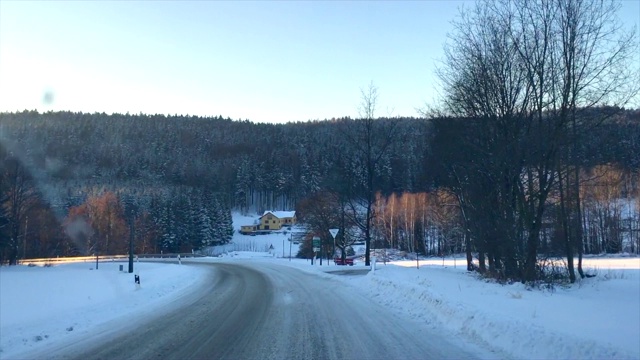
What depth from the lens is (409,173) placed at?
83125 mm

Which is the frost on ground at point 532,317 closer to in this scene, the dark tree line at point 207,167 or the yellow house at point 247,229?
the dark tree line at point 207,167

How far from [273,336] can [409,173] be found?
74065mm

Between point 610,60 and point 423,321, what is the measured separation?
46.4 feet

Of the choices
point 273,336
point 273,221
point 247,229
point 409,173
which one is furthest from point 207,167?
point 273,336

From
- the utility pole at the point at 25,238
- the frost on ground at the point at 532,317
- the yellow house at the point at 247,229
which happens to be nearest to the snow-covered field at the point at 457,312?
the frost on ground at the point at 532,317

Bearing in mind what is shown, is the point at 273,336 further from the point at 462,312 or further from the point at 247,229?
the point at 247,229

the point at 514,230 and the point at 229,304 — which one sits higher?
the point at 514,230

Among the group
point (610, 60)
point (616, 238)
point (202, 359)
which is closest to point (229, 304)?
point (202, 359)

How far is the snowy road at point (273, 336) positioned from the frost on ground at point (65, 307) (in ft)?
3.27

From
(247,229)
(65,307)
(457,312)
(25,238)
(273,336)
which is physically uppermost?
(247,229)

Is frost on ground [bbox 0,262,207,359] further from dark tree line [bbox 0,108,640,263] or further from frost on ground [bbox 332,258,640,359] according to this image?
dark tree line [bbox 0,108,640,263]

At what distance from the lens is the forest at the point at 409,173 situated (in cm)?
2083

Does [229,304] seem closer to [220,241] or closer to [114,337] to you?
[114,337]

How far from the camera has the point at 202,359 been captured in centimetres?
857
